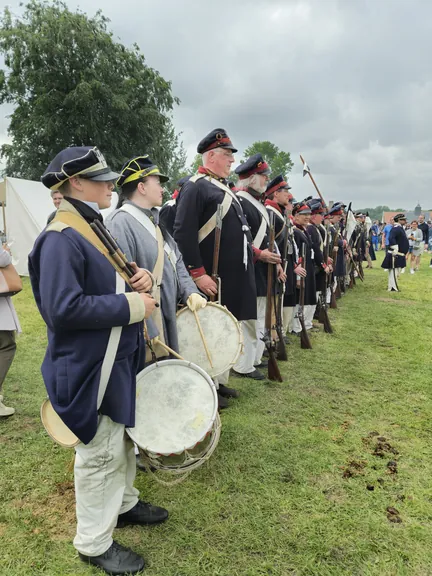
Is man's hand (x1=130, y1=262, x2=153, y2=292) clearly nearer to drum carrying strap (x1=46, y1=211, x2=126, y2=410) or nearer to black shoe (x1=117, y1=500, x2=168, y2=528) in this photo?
drum carrying strap (x1=46, y1=211, x2=126, y2=410)

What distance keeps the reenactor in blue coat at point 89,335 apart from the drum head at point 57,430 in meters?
0.07

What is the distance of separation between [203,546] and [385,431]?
210cm

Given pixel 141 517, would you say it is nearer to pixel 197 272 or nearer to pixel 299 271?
pixel 197 272

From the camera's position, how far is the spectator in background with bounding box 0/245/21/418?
376cm

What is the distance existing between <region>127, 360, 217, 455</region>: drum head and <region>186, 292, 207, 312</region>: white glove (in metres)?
0.73

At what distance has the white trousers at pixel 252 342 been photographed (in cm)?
477

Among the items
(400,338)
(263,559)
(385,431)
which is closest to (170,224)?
(385,431)

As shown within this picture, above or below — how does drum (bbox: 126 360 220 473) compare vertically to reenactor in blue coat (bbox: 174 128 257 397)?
below

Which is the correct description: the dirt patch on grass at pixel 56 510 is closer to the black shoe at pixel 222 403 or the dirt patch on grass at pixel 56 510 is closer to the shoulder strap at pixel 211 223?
the black shoe at pixel 222 403

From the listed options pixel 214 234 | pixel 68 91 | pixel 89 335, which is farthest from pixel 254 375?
pixel 68 91

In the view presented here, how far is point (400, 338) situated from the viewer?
7.05m

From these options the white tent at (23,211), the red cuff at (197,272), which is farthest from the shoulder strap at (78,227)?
the white tent at (23,211)

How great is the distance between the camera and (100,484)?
209 cm

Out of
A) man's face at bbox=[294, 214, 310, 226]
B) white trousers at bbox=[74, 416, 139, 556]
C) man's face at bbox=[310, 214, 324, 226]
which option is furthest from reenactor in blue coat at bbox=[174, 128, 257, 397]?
man's face at bbox=[310, 214, 324, 226]
